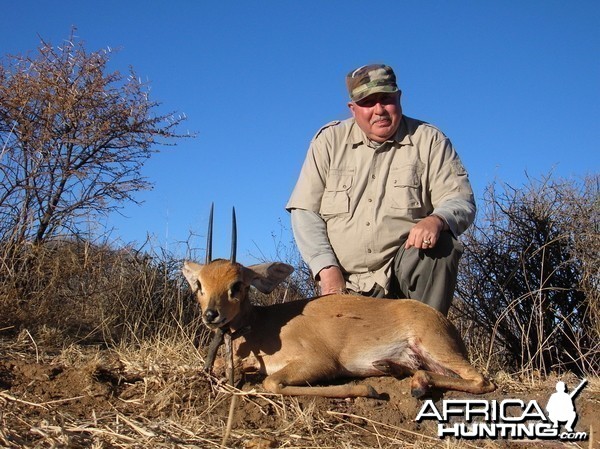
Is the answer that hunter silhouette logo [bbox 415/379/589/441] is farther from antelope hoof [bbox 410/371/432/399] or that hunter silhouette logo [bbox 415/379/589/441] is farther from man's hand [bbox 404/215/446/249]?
Answer: man's hand [bbox 404/215/446/249]

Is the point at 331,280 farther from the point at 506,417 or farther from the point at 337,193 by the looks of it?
the point at 506,417

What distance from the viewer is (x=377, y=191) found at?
608cm

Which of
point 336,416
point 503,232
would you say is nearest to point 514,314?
point 503,232

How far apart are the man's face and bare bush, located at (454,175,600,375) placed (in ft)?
7.91

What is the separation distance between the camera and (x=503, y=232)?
25.7ft

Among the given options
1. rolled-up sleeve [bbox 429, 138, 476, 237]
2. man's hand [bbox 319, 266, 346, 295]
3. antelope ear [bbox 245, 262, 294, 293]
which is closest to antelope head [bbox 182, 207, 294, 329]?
antelope ear [bbox 245, 262, 294, 293]

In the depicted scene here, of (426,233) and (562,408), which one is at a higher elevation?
(426,233)

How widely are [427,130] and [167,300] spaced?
3981mm

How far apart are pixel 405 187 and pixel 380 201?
0.25 meters

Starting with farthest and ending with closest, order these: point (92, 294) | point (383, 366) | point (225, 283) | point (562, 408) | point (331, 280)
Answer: point (92, 294)
point (331, 280)
point (383, 366)
point (225, 283)
point (562, 408)

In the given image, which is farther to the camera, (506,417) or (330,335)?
(330,335)

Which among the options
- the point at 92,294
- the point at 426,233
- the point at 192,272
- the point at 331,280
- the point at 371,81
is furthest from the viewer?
the point at 92,294

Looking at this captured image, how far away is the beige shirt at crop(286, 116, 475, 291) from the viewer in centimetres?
598

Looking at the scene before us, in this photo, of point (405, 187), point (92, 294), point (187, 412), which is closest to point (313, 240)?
point (405, 187)
